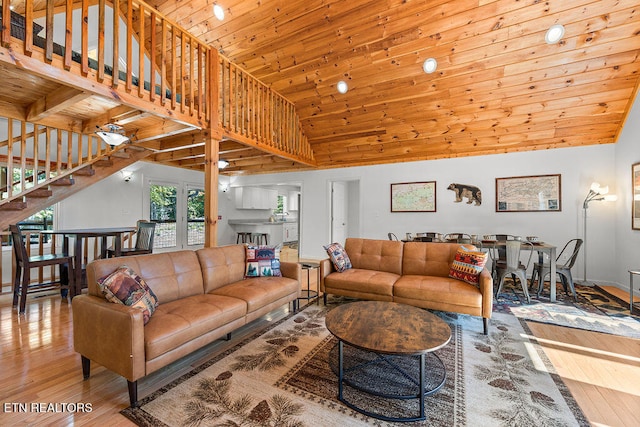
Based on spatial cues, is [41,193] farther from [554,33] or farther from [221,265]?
[554,33]

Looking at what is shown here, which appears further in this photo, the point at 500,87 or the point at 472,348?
the point at 500,87

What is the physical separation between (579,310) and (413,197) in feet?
10.5

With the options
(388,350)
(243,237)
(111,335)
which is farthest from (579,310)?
(243,237)

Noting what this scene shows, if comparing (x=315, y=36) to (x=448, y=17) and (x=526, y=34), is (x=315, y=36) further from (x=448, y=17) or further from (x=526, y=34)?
(x=526, y=34)

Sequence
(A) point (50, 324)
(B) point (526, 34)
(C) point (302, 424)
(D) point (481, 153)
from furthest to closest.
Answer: (D) point (481, 153)
(B) point (526, 34)
(A) point (50, 324)
(C) point (302, 424)

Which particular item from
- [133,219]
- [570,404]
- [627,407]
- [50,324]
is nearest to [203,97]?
[50,324]

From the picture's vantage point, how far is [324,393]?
1.82 metres

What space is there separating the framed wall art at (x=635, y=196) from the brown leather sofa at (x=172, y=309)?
479 centimetres

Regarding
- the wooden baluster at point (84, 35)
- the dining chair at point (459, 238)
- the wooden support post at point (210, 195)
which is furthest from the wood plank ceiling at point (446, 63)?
the wooden baluster at point (84, 35)

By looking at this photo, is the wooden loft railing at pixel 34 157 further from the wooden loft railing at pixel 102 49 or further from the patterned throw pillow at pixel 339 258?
the patterned throw pillow at pixel 339 258

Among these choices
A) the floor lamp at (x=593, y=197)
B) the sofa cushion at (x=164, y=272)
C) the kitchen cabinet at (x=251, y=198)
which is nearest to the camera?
the sofa cushion at (x=164, y=272)

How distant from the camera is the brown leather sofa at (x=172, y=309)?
1.69 meters

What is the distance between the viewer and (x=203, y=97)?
3877 mm

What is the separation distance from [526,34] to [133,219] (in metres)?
7.74
